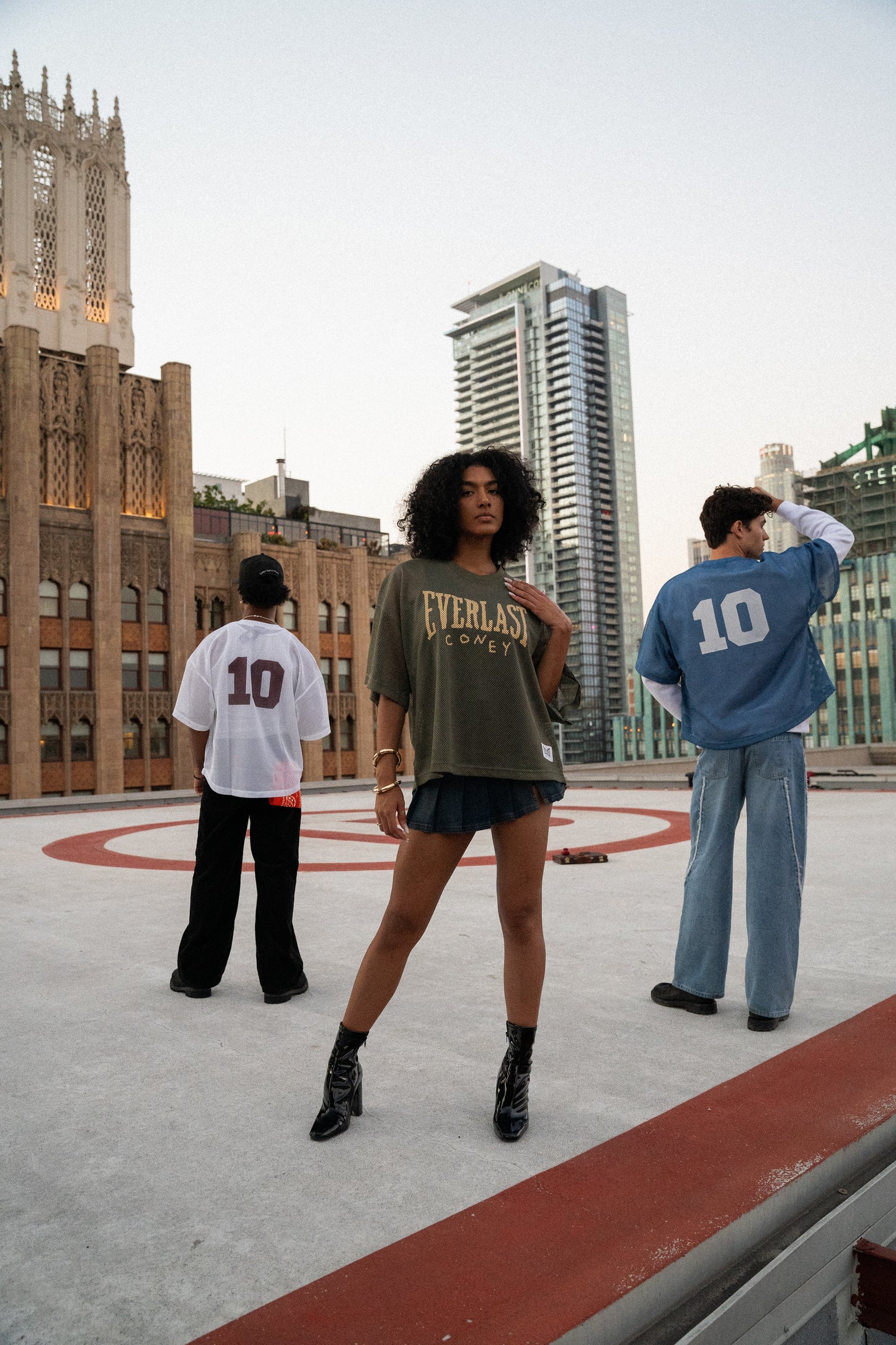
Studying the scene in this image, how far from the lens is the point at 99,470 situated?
30.4 metres

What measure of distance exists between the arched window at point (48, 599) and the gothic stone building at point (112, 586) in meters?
0.04

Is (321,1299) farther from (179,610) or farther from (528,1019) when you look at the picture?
(179,610)

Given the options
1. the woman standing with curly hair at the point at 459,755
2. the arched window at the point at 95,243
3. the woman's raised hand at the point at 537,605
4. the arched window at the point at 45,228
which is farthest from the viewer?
the arched window at the point at 95,243

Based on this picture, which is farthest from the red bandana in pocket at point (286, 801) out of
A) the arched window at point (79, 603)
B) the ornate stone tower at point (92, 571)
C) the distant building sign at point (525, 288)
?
the distant building sign at point (525, 288)

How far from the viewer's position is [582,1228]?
1783 millimetres

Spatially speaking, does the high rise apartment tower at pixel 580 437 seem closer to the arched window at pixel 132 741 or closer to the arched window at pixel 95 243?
the arched window at pixel 95 243

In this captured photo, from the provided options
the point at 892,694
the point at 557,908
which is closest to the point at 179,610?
the point at 557,908

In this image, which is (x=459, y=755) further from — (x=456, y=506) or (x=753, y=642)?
(x=753, y=642)

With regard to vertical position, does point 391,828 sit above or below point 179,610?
below

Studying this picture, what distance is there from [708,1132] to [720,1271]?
1.56 ft

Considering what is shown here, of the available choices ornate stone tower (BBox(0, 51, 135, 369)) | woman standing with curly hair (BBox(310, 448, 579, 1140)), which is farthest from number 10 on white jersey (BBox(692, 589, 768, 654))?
ornate stone tower (BBox(0, 51, 135, 369))

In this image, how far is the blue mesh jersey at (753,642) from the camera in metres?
3.43

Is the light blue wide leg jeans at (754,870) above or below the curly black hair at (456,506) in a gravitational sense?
below

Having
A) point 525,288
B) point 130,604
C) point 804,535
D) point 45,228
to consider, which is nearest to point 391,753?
point 804,535
